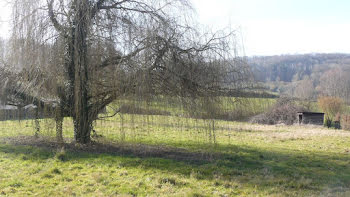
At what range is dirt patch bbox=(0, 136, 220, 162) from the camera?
8.12 meters

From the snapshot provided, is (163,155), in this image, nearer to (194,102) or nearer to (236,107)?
(194,102)

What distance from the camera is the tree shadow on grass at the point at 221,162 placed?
614cm

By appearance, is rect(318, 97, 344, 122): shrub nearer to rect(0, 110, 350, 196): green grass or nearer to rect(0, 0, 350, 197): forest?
rect(0, 110, 350, 196): green grass

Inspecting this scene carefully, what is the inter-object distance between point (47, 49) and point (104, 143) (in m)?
3.65

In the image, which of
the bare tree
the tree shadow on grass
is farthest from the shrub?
the bare tree

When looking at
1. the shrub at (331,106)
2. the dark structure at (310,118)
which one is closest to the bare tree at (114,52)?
the dark structure at (310,118)

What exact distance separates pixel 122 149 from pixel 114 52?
121 inches

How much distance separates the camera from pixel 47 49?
7.37m

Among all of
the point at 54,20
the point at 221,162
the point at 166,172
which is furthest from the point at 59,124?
the point at 221,162

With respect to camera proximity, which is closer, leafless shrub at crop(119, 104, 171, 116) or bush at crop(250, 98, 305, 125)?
leafless shrub at crop(119, 104, 171, 116)

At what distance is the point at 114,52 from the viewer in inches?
294

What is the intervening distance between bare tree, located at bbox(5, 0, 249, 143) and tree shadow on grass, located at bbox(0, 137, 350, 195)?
1561 mm

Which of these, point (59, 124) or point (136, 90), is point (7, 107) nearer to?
point (59, 124)

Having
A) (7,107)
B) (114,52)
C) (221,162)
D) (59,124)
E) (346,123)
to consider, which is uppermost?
(114,52)
